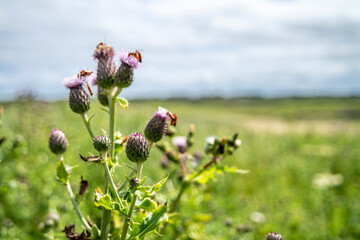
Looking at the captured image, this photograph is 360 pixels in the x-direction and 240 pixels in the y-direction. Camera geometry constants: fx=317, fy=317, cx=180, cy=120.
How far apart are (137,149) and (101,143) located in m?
0.20

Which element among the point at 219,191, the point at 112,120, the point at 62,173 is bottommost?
the point at 219,191

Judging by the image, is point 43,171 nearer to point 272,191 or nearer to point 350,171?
point 272,191

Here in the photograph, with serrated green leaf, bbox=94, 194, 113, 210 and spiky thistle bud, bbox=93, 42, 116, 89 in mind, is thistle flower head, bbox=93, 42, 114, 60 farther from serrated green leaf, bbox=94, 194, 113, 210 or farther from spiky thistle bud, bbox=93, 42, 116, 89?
serrated green leaf, bbox=94, 194, 113, 210

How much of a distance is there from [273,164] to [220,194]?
381 cm

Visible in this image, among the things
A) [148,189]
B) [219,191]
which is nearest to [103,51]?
[148,189]

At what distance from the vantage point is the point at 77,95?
72.8 inches

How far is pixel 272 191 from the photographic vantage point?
21.6 ft

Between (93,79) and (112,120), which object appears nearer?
(112,120)

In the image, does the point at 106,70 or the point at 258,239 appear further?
the point at 258,239

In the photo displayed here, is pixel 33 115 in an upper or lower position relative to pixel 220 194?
upper

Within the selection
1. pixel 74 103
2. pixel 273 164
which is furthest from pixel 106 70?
pixel 273 164

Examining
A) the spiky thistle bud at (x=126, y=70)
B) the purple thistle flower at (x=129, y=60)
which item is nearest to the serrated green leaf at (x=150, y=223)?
the spiky thistle bud at (x=126, y=70)

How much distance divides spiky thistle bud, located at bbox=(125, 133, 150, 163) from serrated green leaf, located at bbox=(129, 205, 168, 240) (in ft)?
0.96

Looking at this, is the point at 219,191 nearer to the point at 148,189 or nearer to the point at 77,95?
the point at 77,95
